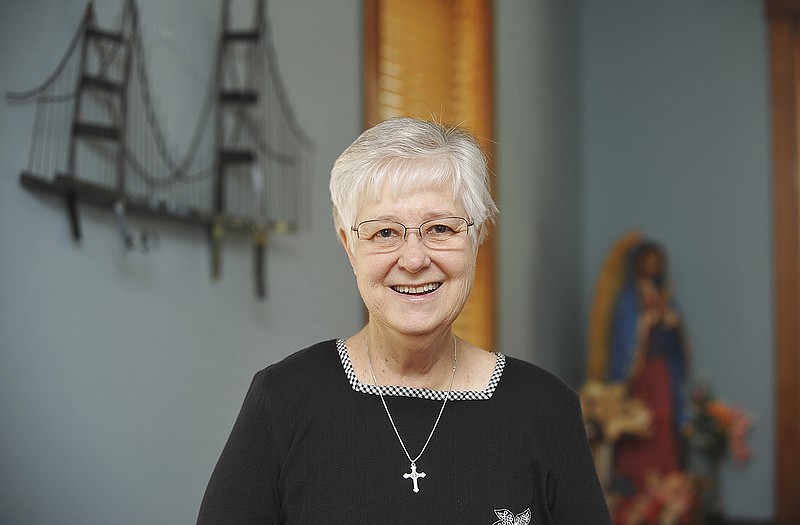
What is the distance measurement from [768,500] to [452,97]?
10.5 ft

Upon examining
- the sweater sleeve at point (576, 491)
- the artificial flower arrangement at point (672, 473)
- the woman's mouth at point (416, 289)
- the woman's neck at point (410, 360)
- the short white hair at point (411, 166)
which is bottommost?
the artificial flower arrangement at point (672, 473)

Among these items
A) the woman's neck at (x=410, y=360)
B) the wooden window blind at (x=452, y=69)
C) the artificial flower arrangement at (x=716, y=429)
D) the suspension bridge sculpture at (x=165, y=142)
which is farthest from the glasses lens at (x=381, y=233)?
the artificial flower arrangement at (x=716, y=429)

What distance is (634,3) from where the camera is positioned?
20.7 feet

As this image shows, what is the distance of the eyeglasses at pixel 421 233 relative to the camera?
145 centimetres

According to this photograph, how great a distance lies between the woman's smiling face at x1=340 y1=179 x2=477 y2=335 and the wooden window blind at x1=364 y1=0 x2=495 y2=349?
2.24m

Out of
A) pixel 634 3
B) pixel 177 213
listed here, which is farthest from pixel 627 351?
pixel 177 213

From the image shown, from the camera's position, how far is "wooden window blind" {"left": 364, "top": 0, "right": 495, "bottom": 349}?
3753 millimetres

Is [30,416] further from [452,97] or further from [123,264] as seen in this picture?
[452,97]

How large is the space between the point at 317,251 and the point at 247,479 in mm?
1618

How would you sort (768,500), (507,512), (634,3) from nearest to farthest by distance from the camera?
(507,512) → (768,500) → (634,3)

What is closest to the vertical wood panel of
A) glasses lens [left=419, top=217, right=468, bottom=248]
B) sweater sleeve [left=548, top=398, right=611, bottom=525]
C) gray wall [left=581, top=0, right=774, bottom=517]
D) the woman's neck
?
gray wall [left=581, top=0, right=774, bottom=517]

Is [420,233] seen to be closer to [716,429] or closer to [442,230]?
[442,230]

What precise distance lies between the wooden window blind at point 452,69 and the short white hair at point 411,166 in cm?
219

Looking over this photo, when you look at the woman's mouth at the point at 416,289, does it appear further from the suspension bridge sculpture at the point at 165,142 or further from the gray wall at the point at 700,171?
the gray wall at the point at 700,171
